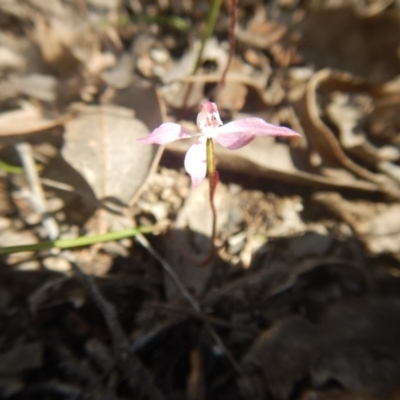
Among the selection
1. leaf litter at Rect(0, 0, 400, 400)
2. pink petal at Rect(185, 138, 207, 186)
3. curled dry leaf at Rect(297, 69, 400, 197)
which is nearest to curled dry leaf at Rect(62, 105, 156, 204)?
leaf litter at Rect(0, 0, 400, 400)

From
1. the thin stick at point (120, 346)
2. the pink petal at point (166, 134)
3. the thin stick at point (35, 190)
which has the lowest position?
the thin stick at point (120, 346)

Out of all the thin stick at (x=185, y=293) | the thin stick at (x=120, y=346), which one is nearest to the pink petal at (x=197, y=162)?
the thin stick at (x=185, y=293)

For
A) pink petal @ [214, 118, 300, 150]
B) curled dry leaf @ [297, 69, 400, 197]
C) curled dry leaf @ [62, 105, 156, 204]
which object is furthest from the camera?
curled dry leaf @ [297, 69, 400, 197]

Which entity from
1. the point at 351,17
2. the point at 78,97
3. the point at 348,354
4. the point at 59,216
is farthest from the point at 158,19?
the point at 348,354

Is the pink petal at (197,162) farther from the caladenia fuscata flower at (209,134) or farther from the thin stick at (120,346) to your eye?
the thin stick at (120,346)

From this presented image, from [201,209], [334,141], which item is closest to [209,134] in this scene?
[201,209]

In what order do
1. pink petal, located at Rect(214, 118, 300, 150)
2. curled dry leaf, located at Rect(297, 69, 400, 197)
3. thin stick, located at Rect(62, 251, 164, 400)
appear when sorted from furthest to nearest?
curled dry leaf, located at Rect(297, 69, 400, 197), thin stick, located at Rect(62, 251, 164, 400), pink petal, located at Rect(214, 118, 300, 150)

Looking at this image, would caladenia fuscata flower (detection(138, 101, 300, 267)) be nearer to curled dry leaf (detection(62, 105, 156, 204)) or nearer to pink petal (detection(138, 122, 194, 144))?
pink petal (detection(138, 122, 194, 144))
